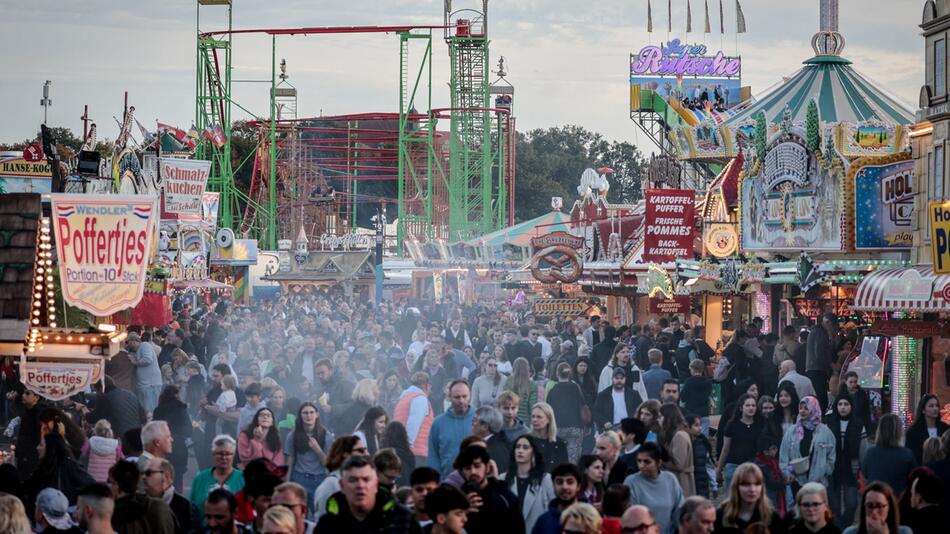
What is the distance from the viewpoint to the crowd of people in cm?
761

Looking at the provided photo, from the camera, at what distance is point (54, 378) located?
41.0 feet

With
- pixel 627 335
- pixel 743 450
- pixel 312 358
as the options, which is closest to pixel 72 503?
pixel 743 450

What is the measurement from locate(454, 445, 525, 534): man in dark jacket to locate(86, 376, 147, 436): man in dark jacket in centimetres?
579

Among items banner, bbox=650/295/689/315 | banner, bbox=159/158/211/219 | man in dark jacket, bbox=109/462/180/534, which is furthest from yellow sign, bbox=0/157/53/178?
man in dark jacket, bbox=109/462/180/534

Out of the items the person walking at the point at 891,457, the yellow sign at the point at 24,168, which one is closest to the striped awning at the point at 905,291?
the person walking at the point at 891,457

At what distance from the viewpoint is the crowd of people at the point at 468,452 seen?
761 centimetres

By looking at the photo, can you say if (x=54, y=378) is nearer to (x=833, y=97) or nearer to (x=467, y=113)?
(x=833, y=97)

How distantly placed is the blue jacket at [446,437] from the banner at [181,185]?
25.9m

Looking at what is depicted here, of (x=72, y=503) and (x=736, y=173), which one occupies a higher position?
(x=736, y=173)

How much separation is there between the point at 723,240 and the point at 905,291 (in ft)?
34.6

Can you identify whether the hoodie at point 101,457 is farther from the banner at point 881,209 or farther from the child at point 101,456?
the banner at point 881,209

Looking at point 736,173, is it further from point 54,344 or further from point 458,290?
point 458,290

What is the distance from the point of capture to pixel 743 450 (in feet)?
39.6

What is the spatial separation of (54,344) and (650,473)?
591 cm
